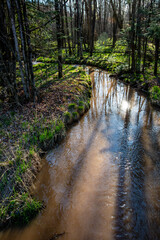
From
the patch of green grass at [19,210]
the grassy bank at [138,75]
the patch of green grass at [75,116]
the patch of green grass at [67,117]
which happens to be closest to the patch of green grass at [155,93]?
the grassy bank at [138,75]

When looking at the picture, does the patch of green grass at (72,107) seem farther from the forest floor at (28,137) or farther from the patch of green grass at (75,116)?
the patch of green grass at (75,116)

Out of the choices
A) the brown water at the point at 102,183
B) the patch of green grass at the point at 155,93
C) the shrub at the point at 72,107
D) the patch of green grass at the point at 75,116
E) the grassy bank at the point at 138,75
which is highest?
the grassy bank at the point at 138,75

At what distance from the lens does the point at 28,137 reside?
5.48m

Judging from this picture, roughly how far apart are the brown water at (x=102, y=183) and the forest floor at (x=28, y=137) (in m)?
0.37

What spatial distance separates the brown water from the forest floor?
0.37m

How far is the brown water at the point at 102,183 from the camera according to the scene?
3.40 metres

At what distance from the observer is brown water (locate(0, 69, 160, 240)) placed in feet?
11.1

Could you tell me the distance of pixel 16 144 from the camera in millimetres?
5016

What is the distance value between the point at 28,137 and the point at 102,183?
312cm

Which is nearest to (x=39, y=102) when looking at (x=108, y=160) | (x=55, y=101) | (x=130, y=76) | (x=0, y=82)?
(x=55, y=101)

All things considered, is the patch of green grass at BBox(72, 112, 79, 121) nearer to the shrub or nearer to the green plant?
the shrub

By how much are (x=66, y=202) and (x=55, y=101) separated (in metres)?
5.17

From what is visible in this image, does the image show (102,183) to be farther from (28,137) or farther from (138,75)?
(138,75)

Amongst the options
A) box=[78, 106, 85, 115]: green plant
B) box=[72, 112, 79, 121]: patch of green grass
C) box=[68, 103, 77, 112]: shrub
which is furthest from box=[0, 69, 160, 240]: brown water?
box=[68, 103, 77, 112]: shrub
